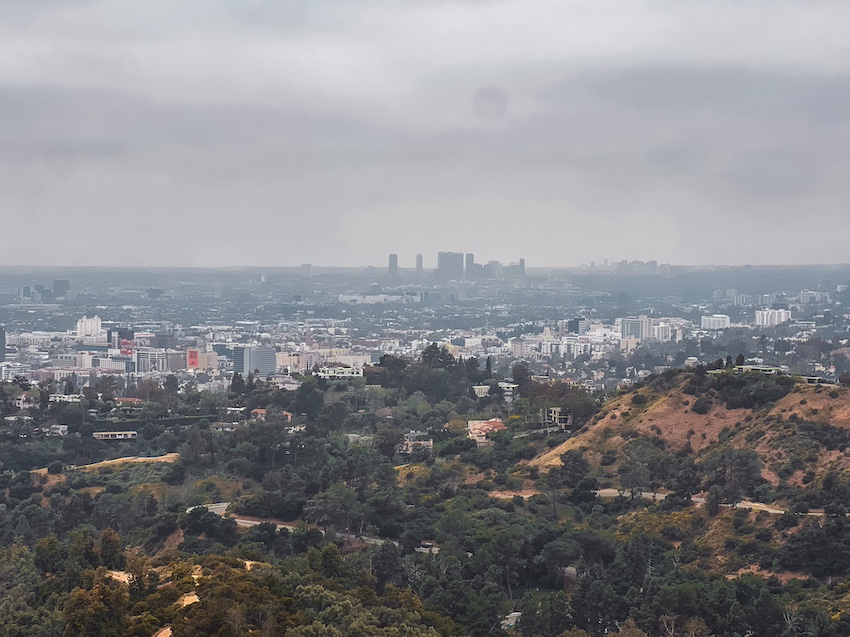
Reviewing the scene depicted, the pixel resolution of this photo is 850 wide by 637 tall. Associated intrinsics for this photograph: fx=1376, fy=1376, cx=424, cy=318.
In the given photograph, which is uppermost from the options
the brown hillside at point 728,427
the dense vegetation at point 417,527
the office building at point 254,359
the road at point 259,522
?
the brown hillside at point 728,427

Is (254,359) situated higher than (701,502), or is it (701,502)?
(701,502)

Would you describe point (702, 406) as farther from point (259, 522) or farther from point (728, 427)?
point (259, 522)

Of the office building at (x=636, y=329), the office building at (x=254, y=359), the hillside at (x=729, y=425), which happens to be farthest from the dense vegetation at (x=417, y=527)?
the office building at (x=636, y=329)

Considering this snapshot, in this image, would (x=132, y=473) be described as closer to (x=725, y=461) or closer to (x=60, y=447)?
(x=60, y=447)

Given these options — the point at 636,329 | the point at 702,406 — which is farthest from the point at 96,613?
the point at 636,329

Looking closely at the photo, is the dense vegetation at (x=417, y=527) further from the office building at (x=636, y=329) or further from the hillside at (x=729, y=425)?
the office building at (x=636, y=329)

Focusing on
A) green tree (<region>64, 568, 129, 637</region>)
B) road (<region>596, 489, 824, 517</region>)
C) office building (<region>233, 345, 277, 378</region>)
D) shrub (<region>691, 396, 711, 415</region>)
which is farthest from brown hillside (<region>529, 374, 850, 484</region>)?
office building (<region>233, 345, 277, 378</region>)

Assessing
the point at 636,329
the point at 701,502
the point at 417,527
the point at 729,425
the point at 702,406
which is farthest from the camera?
the point at 636,329

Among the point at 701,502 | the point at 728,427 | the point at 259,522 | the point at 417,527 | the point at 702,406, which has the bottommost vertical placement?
the point at 259,522

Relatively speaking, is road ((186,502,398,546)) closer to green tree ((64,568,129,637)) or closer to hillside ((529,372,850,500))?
hillside ((529,372,850,500))
